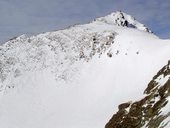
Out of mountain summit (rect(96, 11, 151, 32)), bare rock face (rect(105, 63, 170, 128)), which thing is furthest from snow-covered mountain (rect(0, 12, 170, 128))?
mountain summit (rect(96, 11, 151, 32))

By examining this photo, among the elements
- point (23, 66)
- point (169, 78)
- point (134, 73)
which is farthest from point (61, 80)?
point (169, 78)

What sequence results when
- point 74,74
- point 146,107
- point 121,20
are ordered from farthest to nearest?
point 121,20 → point 74,74 → point 146,107

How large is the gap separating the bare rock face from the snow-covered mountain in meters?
1.89

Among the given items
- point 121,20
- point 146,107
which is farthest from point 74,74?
point 121,20

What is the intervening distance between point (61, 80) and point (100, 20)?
98.0 ft

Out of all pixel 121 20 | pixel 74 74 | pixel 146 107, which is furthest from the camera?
pixel 121 20

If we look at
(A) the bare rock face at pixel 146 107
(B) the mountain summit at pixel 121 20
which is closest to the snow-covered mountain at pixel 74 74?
(A) the bare rock face at pixel 146 107

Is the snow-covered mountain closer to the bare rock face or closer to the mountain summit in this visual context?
the bare rock face

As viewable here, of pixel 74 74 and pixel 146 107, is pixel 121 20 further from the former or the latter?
pixel 146 107

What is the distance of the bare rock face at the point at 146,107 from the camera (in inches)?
1503

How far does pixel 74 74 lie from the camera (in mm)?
68500

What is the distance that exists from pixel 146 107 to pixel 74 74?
94.6ft

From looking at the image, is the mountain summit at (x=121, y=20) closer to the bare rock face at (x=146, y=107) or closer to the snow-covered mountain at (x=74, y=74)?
the snow-covered mountain at (x=74, y=74)

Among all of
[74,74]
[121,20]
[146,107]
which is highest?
[121,20]
